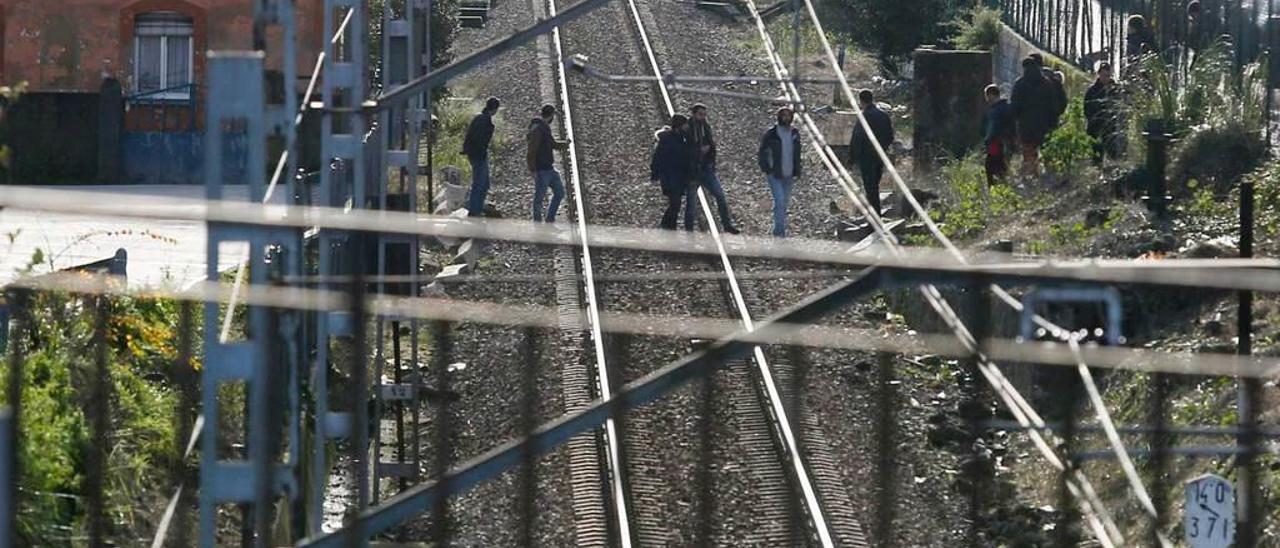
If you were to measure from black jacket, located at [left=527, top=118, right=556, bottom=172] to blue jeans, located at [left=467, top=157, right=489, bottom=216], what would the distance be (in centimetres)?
40

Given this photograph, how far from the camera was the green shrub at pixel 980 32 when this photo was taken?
1014 inches

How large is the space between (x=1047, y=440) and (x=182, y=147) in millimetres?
21965

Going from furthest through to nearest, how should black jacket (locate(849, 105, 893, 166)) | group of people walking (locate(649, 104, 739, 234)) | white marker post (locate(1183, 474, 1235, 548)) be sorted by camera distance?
black jacket (locate(849, 105, 893, 166)) → group of people walking (locate(649, 104, 739, 234)) → white marker post (locate(1183, 474, 1235, 548))

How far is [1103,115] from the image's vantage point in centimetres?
1827

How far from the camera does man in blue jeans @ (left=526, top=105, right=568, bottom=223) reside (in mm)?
18438

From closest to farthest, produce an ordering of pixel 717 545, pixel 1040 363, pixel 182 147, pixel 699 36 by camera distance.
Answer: pixel 1040 363 → pixel 717 545 → pixel 182 147 → pixel 699 36

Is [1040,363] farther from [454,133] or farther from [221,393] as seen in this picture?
[454,133]

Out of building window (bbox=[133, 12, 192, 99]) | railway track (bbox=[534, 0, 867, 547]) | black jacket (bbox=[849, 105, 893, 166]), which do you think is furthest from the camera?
building window (bbox=[133, 12, 192, 99])

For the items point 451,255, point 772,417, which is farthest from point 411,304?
point 451,255

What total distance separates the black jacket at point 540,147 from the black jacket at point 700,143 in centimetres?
116

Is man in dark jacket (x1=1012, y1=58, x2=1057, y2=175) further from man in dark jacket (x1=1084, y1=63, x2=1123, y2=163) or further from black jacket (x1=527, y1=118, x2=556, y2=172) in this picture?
black jacket (x1=527, y1=118, x2=556, y2=172)

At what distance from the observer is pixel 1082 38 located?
76.1ft

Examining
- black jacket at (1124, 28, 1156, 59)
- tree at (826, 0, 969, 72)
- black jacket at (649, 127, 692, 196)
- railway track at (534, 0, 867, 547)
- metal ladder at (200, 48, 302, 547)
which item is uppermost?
tree at (826, 0, 969, 72)

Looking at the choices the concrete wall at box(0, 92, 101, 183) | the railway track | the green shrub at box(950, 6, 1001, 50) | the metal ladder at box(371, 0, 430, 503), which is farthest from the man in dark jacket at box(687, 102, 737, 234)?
the concrete wall at box(0, 92, 101, 183)
